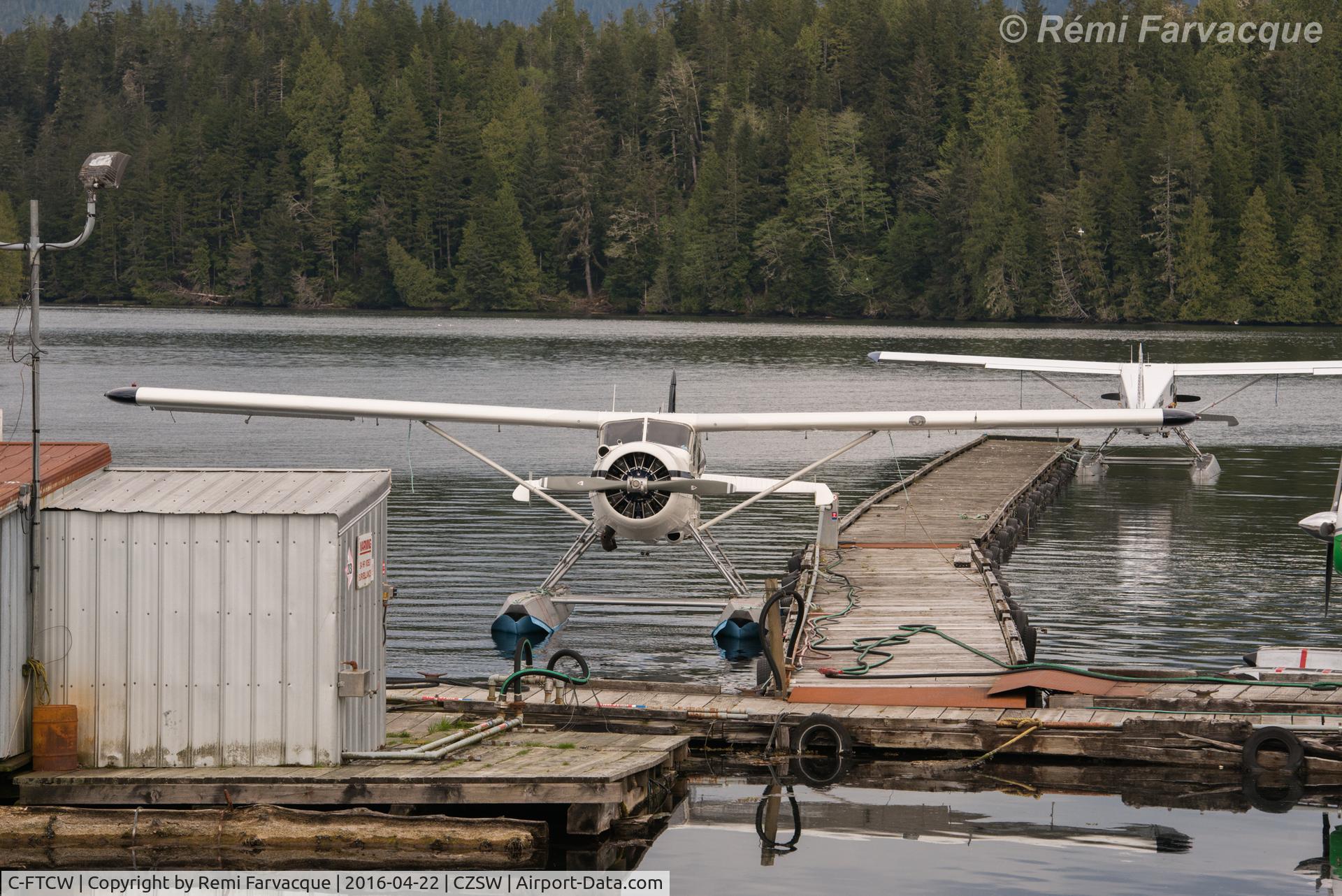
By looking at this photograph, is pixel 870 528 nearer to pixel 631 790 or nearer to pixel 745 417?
pixel 745 417

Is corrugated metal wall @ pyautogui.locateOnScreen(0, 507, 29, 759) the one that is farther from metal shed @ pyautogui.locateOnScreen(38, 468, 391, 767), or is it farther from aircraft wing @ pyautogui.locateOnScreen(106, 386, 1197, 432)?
aircraft wing @ pyautogui.locateOnScreen(106, 386, 1197, 432)

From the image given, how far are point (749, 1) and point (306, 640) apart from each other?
123836mm

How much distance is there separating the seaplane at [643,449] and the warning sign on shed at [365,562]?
198 inches

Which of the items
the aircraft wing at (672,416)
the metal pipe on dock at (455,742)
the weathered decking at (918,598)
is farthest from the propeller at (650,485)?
the metal pipe on dock at (455,742)

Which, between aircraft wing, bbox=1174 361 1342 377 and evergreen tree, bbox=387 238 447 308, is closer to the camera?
aircraft wing, bbox=1174 361 1342 377

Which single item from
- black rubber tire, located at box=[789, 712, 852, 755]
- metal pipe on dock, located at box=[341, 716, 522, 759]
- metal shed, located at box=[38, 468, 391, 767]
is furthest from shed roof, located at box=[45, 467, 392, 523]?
black rubber tire, located at box=[789, 712, 852, 755]

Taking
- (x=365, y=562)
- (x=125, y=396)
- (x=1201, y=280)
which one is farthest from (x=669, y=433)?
(x=1201, y=280)

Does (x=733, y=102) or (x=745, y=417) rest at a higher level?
(x=733, y=102)

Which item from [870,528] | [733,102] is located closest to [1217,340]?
[733,102]

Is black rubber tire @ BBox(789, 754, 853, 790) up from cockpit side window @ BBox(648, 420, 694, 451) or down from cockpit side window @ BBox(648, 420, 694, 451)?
down

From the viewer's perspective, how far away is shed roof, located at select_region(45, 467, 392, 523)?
31.1 feet

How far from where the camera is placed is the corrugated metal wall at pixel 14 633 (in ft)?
30.1

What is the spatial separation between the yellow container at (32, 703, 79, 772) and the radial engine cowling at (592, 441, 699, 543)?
6520mm

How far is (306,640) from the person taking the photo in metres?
9.38
